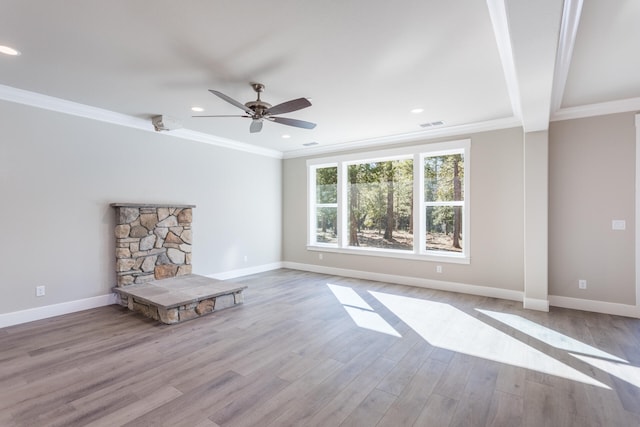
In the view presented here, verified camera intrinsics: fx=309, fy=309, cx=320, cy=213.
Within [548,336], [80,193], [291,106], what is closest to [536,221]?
[548,336]

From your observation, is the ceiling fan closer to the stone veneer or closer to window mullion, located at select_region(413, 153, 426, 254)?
the stone veneer

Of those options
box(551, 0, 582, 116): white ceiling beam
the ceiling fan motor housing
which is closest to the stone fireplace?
the ceiling fan motor housing

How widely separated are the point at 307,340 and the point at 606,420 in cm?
231

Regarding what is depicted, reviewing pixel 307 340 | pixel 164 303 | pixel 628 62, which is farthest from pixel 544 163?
pixel 164 303

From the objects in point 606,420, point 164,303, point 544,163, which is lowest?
point 606,420

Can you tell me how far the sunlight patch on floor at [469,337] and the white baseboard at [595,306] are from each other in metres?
1.46

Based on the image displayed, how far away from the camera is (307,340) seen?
3.19m

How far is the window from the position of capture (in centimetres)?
521

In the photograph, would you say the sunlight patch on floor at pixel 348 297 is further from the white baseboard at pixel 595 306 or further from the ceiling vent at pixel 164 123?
the ceiling vent at pixel 164 123

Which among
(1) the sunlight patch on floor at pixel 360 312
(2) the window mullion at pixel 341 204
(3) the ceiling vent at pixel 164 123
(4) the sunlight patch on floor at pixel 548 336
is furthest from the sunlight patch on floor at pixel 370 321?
(3) the ceiling vent at pixel 164 123

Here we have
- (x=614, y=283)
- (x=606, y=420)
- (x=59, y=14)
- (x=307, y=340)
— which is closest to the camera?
(x=606, y=420)

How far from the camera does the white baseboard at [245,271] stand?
19.3 feet

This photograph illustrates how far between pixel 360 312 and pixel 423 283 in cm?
184

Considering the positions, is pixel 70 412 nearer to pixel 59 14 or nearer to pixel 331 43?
pixel 59 14
